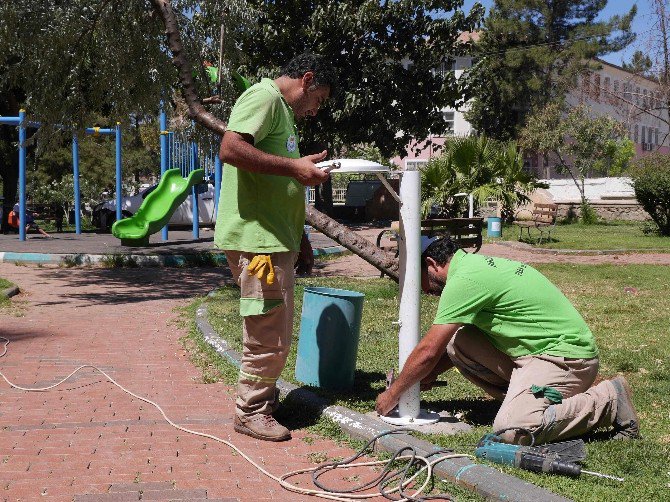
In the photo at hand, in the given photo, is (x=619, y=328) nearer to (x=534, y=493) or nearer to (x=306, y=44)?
(x=534, y=493)

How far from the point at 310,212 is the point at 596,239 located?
14.2 m

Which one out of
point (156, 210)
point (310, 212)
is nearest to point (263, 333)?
point (310, 212)

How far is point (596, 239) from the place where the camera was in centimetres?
2167

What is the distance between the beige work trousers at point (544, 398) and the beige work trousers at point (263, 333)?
1.04 metres

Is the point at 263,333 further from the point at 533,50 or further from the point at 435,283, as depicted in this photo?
the point at 533,50

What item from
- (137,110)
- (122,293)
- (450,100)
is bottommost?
(122,293)

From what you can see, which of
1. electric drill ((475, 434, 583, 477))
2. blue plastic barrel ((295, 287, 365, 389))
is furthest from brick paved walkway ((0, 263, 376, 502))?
electric drill ((475, 434, 583, 477))

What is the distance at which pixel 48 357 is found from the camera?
24.9 ft

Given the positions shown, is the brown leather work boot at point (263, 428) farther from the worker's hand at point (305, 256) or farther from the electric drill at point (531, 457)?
the electric drill at point (531, 457)

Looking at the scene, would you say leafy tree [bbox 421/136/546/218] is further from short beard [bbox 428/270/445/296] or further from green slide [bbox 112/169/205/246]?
short beard [bbox 428/270/445/296]

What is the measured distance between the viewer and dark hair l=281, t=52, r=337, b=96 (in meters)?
5.18

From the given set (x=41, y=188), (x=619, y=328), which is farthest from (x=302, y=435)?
(x=41, y=188)

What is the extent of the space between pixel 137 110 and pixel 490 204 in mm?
21015

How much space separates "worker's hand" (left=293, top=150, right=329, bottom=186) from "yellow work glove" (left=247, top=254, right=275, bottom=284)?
0.49 m
